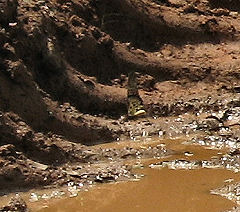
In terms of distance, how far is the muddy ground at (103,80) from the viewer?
799 cm

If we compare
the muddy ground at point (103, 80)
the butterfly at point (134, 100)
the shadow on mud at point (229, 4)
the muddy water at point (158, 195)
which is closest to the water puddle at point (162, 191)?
the muddy water at point (158, 195)

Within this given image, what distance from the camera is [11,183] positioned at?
721 cm

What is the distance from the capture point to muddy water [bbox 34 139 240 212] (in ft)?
21.7

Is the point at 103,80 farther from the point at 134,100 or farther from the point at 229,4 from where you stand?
the point at 229,4

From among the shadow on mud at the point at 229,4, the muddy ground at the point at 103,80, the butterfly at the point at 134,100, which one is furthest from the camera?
the shadow on mud at the point at 229,4

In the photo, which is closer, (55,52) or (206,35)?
(55,52)

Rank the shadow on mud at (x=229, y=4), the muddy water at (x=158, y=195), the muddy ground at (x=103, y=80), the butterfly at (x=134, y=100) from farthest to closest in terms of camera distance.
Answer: the shadow on mud at (x=229, y=4) < the butterfly at (x=134, y=100) < the muddy ground at (x=103, y=80) < the muddy water at (x=158, y=195)

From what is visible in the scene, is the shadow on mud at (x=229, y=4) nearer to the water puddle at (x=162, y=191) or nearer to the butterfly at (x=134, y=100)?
the butterfly at (x=134, y=100)

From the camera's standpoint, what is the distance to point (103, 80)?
10500mm

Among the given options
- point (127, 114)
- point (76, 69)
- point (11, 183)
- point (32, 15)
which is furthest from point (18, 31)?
point (11, 183)

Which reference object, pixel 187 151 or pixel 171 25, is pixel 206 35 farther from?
pixel 187 151

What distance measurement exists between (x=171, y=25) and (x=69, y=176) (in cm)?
535

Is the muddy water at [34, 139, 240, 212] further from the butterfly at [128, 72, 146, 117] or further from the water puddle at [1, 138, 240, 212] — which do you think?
the butterfly at [128, 72, 146, 117]

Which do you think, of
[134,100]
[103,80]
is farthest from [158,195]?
[103,80]
